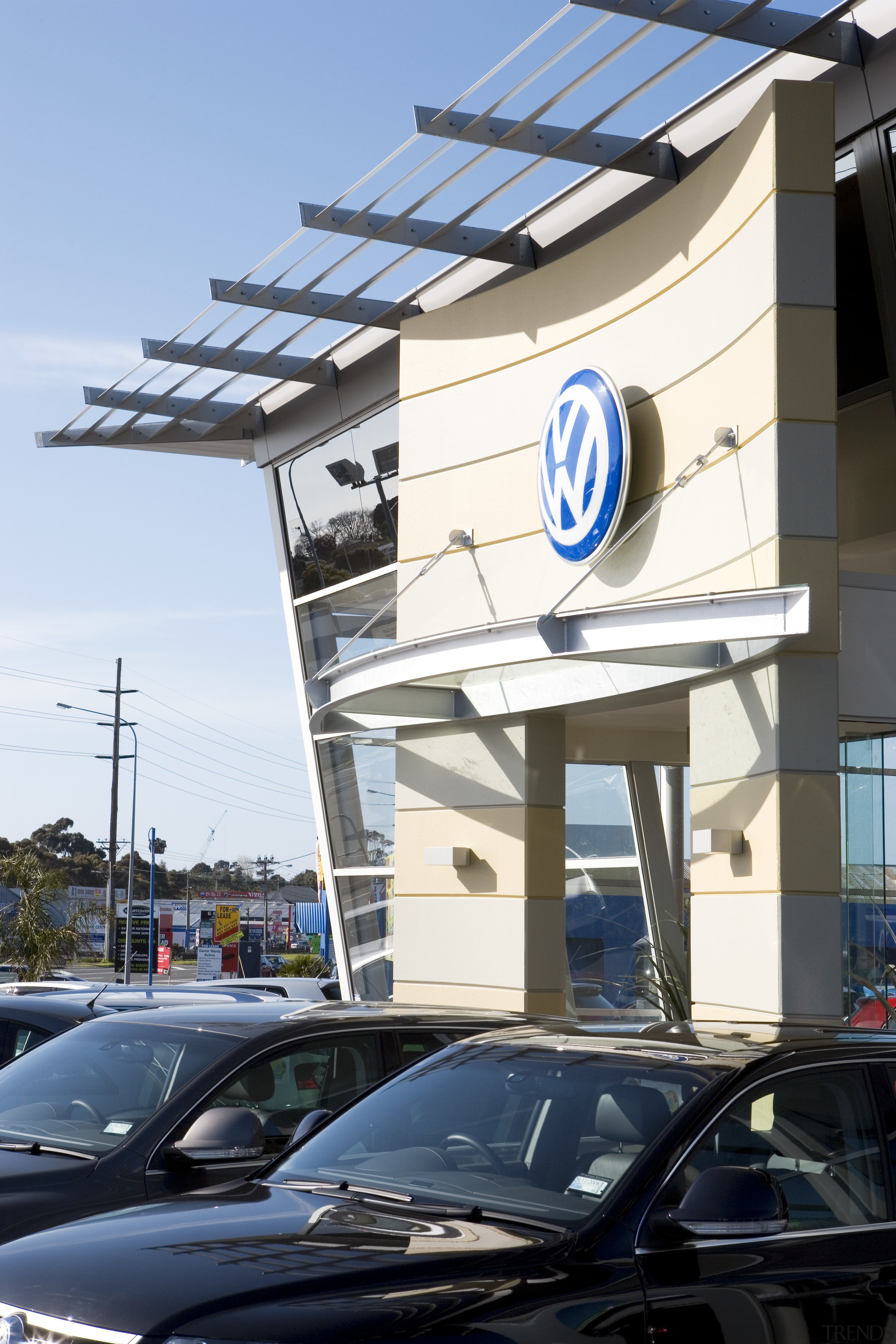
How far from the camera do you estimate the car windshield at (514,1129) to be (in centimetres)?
391

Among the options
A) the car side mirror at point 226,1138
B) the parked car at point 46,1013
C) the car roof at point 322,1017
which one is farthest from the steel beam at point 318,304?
the car side mirror at point 226,1138

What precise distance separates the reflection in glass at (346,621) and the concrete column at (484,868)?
4.29 m

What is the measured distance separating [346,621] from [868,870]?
9585 millimetres

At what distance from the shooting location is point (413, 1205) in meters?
3.96

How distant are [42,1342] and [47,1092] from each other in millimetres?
2892

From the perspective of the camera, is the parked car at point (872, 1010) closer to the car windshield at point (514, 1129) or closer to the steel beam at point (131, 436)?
the car windshield at point (514, 1129)

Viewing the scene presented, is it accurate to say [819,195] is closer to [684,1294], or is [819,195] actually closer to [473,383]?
[473,383]

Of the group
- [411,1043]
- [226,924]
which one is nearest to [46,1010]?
[411,1043]

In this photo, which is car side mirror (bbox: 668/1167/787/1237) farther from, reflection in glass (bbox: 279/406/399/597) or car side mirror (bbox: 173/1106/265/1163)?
reflection in glass (bbox: 279/406/399/597)

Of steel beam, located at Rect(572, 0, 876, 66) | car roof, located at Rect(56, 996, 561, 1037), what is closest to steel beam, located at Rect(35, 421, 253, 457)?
steel beam, located at Rect(572, 0, 876, 66)

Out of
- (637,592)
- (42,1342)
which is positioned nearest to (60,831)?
(637,592)

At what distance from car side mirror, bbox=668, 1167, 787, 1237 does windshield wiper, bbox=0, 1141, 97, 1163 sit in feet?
8.83

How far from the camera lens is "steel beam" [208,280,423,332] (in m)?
14.5

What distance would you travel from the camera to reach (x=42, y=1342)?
3.32 metres
